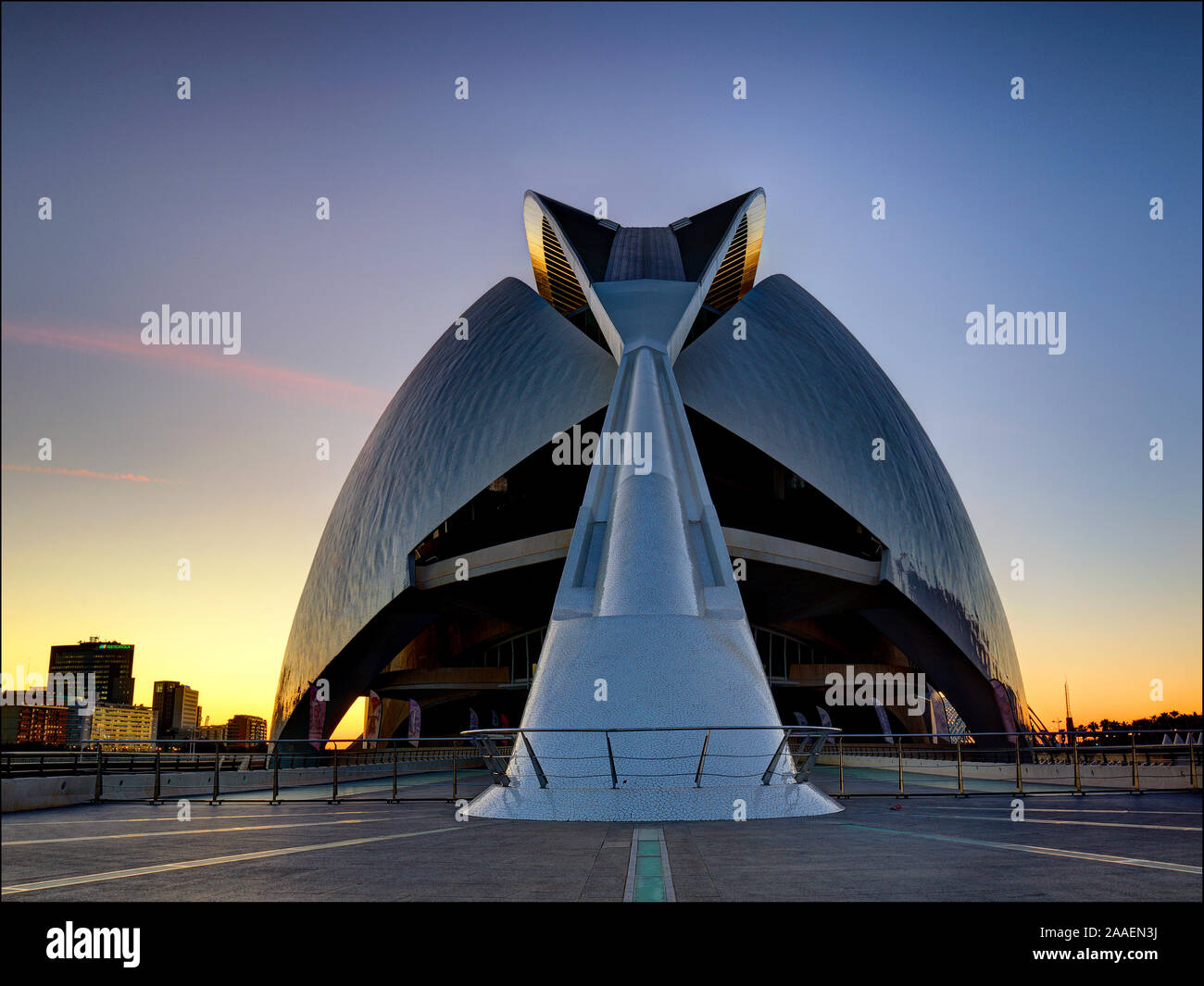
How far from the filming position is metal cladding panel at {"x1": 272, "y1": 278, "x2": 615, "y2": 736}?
2244cm

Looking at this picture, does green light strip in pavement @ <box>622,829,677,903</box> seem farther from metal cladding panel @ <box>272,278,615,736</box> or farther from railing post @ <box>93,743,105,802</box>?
metal cladding panel @ <box>272,278,615,736</box>

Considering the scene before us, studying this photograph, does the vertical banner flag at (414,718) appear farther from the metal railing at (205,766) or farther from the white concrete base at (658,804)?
the white concrete base at (658,804)

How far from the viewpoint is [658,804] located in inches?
342

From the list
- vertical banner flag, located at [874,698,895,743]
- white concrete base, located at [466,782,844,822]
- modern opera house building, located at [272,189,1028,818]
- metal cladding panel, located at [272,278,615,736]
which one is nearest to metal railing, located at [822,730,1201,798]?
white concrete base, located at [466,782,844,822]

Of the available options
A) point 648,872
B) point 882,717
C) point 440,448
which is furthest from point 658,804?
point 882,717

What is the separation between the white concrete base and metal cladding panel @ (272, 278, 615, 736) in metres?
13.3

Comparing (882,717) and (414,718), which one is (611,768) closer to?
(882,717)

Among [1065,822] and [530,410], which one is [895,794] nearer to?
[1065,822]

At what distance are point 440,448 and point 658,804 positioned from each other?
53.7 ft

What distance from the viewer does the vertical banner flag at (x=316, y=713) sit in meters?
23.6
